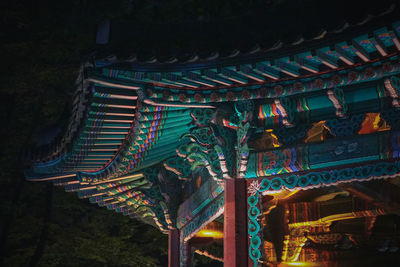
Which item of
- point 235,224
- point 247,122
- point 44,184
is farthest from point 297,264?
point 44,184

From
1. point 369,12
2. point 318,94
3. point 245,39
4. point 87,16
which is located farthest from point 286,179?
point 87,16

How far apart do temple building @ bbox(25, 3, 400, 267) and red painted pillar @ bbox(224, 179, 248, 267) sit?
0.04 feet

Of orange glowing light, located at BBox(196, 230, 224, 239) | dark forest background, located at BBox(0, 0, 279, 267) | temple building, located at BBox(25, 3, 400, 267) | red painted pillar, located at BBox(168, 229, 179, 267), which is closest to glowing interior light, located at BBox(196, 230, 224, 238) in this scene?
orange glowing light, located at BBox(196, 230, 224, 239)

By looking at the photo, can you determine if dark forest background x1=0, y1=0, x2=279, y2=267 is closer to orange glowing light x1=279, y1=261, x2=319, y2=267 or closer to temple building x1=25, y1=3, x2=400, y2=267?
orange glowing light x1=279, y1=261, x2=319, y2=267

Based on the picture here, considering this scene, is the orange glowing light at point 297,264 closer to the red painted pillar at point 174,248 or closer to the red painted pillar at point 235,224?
the red painted pillar at point 174,248

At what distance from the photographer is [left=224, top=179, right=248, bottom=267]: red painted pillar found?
579 centimetres

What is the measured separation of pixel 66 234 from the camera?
15648mm

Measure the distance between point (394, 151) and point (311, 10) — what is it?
161 centimetres

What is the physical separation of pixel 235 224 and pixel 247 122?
1.15m

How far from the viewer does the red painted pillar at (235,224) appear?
5785 millimetres

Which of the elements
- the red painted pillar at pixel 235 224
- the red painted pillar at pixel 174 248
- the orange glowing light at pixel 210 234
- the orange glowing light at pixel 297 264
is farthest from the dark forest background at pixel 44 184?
the red painted pillar at pixel 235 224

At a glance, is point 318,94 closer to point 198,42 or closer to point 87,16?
point 198,42

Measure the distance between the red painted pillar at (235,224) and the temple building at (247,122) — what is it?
11mm

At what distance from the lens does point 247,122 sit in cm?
600
